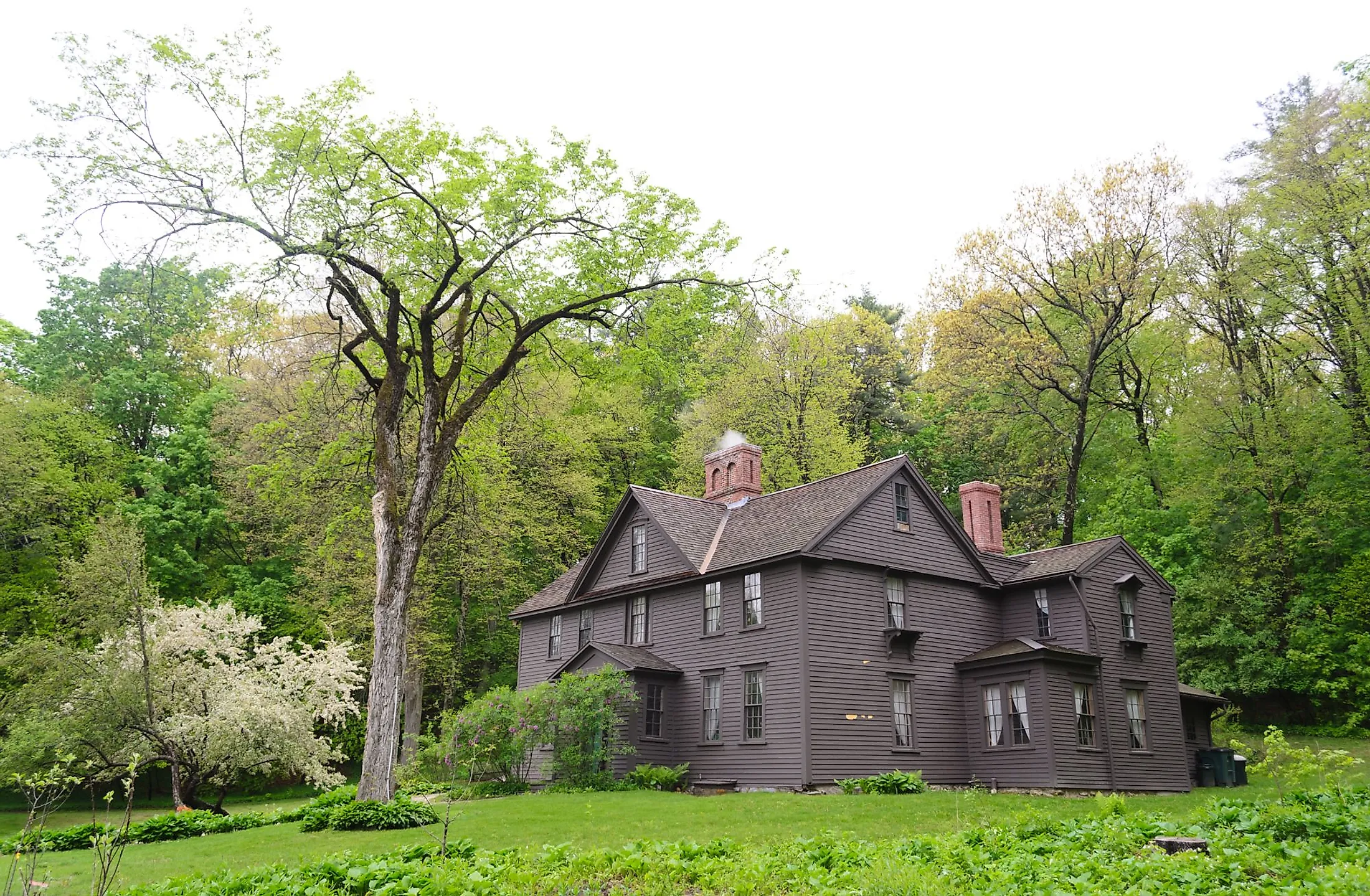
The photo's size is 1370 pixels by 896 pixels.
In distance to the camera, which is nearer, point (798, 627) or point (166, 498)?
point (798, 627)

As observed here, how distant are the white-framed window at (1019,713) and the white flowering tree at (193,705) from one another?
1777 centimetres

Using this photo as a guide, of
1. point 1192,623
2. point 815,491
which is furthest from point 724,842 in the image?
point 1192,623

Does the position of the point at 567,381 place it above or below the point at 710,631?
above

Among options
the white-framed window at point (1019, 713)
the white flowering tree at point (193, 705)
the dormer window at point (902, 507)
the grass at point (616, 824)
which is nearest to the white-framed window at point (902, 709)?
the white-framed window at point (1019, 713)

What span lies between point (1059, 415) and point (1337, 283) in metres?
10.3

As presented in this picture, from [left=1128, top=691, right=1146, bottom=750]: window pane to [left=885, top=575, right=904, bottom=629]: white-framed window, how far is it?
6.82m

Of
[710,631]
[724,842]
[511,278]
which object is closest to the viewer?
[724,842]

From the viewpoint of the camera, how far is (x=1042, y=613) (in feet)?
87.8

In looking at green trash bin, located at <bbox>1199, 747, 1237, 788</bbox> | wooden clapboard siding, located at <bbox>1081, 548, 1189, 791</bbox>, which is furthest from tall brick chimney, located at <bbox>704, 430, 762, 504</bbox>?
green trash bin, located at <bbox>1199, 747, 1237, 788</bbox>

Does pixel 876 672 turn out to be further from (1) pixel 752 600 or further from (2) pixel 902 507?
(2) pixel 902 507

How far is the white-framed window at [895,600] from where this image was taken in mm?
24688

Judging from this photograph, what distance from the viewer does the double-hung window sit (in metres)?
25.2

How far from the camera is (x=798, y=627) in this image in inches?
900

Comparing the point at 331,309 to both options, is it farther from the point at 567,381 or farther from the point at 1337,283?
the point at 1337,283
